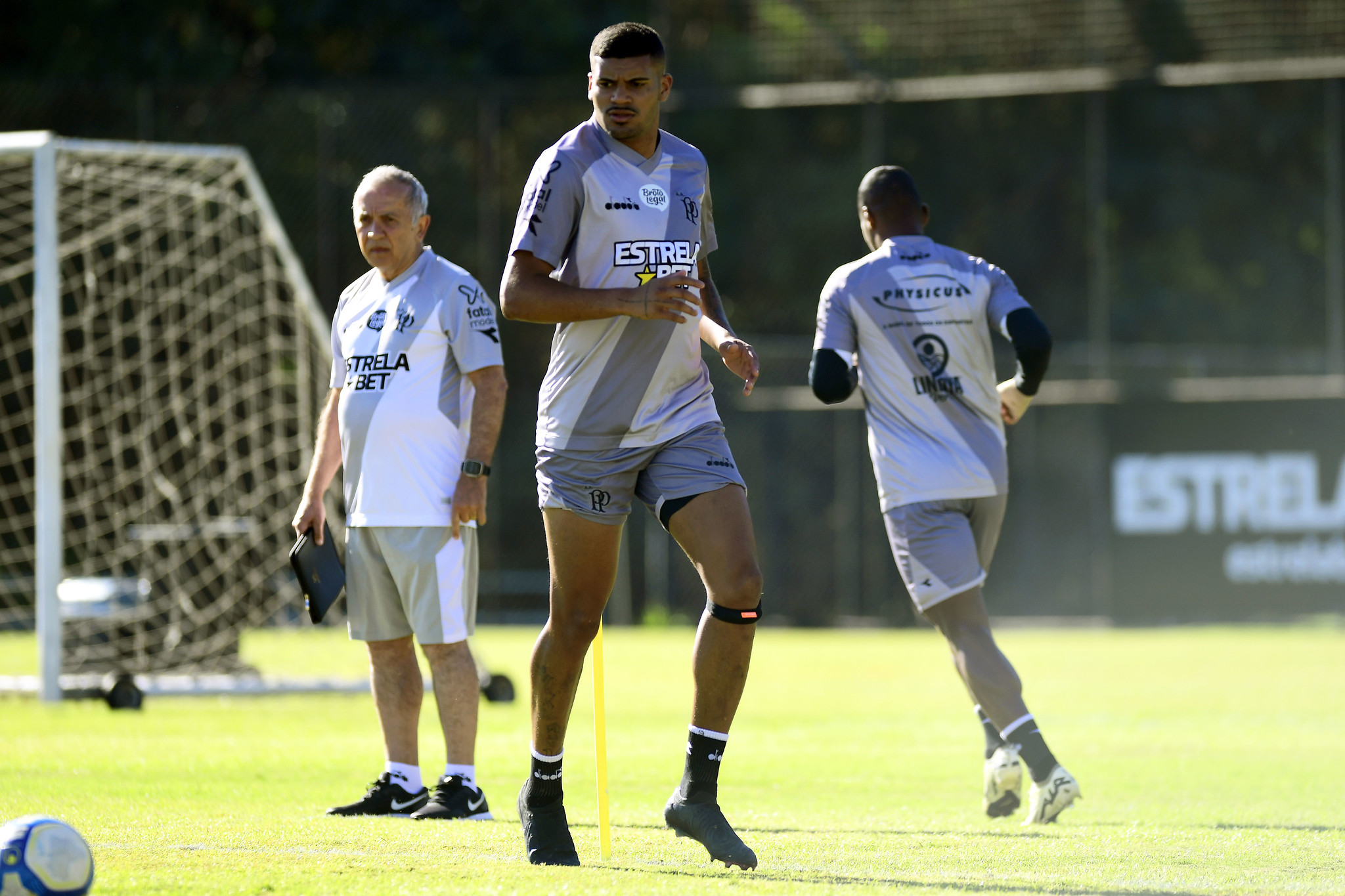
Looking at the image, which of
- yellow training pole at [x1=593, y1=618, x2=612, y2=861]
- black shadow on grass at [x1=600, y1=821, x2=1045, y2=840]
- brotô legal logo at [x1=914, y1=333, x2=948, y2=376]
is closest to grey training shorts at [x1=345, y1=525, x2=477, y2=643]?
black shadow on grass at [x1=600, y1=821, x2=1045, y2=840]

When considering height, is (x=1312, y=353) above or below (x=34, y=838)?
below

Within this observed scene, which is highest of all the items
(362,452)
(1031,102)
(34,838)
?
(1031,102)

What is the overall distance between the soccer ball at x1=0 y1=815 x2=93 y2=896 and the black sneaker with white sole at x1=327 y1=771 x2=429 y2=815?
183 centimetres

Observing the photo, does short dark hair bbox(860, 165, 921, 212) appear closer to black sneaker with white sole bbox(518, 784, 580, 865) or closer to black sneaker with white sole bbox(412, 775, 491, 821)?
black sneaker with white sole bbox(412, 775, 491, 821)

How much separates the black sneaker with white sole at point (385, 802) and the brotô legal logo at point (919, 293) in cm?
237

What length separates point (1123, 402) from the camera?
16.0 metres

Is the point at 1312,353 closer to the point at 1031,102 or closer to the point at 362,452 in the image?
the point at 1031,102

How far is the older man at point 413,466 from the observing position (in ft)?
19.0

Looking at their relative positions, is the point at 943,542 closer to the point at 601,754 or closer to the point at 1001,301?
the point at 1001,301

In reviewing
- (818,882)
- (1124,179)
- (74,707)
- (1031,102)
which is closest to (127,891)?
(818,882)

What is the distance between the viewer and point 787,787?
6484 mm

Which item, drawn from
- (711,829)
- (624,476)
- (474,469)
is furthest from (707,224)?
(711,829)

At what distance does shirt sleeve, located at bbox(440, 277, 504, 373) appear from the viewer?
583 cm

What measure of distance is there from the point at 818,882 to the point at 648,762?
3133 mm
